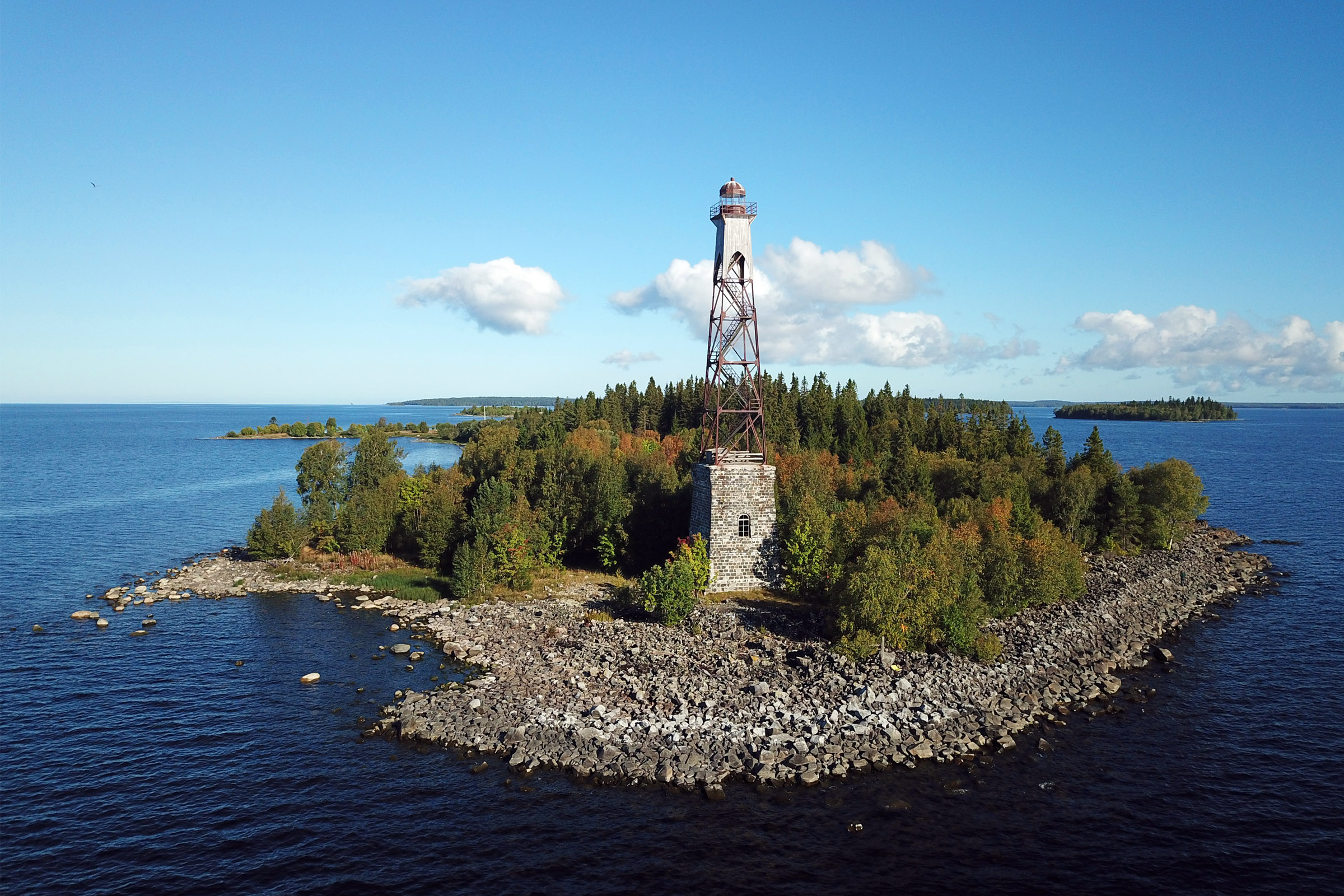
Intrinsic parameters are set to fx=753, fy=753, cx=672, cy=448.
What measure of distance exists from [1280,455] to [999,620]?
178m

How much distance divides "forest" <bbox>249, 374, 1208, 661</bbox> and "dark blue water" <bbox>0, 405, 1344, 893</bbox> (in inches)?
346

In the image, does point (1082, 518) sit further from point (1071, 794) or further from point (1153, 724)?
point (1071, 794)

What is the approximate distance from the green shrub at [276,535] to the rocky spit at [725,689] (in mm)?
12597

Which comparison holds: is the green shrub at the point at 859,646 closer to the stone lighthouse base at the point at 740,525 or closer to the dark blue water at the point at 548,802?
the dark blue water at the point at 548,802

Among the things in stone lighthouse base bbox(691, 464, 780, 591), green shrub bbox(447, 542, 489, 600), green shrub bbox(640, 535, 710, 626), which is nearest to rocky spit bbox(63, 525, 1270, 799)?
green shrub bbox(640, 535, 710, 626)

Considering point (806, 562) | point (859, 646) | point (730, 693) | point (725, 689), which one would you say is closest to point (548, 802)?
point (730, 693)

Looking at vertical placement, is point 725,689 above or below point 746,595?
below

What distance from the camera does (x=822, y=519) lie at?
Answer: 4819cm

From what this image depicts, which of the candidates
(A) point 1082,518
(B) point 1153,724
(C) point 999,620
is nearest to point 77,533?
(C) point 999,620

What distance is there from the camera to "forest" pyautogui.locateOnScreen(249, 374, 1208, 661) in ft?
131

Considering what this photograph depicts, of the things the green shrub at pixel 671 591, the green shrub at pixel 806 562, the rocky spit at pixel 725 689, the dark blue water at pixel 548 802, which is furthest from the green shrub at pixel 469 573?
the green shrub at pixel 806 562

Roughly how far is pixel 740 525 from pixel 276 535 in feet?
135

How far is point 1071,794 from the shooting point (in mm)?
28297

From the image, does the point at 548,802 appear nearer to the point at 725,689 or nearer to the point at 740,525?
the point at 725,689
